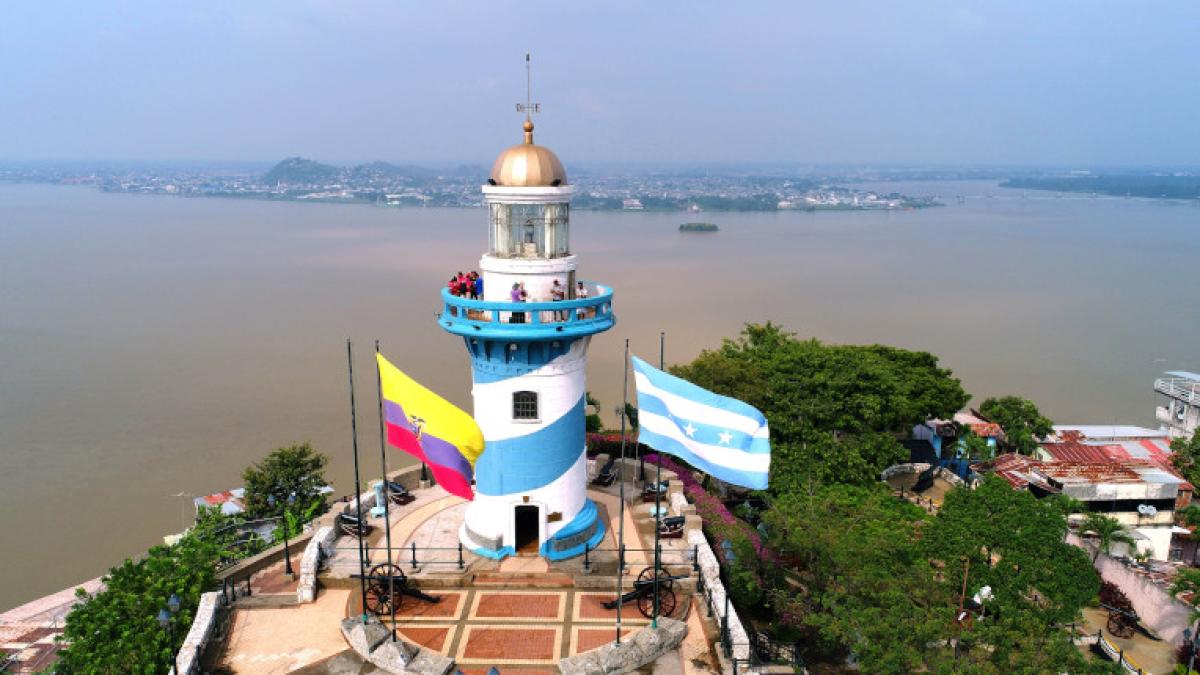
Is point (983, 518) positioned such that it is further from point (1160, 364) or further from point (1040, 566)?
point (1160, 364)

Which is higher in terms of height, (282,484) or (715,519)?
(715,519)

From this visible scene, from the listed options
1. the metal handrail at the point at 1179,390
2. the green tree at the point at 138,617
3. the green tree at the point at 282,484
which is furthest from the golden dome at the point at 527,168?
the metal handrail at the point at 1179,390

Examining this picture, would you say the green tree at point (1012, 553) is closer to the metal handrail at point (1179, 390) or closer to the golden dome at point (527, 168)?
the golden dome at point (527, 168)

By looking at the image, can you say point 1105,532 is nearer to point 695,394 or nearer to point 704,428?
point 704,428

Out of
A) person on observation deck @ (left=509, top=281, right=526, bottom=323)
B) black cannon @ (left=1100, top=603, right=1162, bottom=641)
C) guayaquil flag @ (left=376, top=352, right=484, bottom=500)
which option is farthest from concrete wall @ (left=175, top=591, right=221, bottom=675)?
black cannon @ (left=1100, top=603, right=1162, bottom=641)

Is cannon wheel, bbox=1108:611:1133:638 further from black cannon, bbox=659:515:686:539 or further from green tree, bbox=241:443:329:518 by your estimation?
green tree, bbox=241:443:329:518

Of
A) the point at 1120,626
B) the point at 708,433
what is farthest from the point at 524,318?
the point at 1120,626
